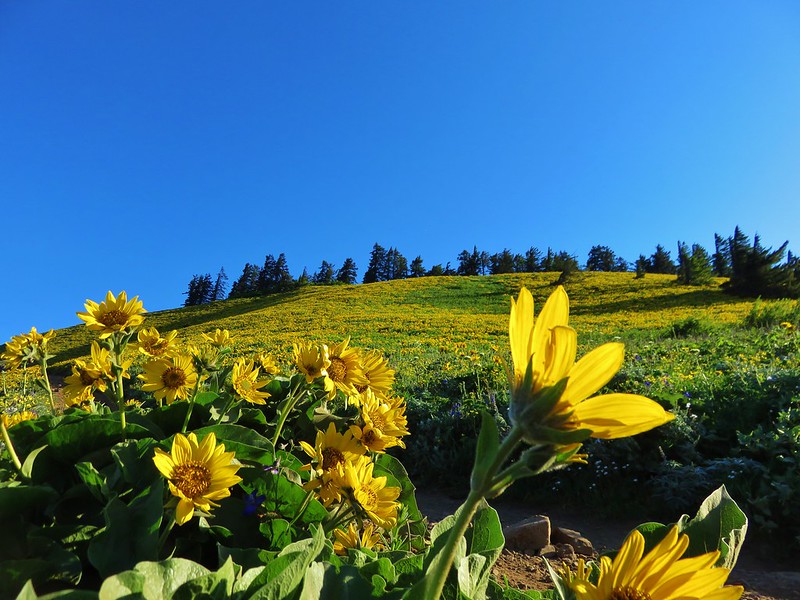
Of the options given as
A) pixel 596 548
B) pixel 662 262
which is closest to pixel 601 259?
pixel 662 262

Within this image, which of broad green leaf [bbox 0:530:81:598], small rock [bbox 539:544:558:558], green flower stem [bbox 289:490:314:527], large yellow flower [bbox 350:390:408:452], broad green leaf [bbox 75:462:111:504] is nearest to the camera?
broad green leaf [bbox 0:530:81:598]

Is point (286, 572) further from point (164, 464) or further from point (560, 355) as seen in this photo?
point (560, 355)

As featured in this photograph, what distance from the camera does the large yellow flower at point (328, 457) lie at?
1.23 meters

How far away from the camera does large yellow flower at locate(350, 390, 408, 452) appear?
1413mm

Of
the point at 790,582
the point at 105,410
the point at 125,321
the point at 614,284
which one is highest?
the point at 614,284

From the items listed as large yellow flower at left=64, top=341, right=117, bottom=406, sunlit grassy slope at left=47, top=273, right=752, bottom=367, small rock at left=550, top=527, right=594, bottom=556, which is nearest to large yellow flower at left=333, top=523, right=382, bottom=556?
large yellow flower at left=64, top=341, right=117, bottom=406

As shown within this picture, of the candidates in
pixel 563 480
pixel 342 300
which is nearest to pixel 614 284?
pixel 342 300

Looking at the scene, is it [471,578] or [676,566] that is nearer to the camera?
[676,566]

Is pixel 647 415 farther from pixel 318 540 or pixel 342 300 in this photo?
pixel 342 300

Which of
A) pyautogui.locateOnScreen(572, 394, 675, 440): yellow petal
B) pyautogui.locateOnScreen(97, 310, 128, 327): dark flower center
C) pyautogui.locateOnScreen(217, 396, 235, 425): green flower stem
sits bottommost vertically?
pyautogui.locateOnScreen(217, 396, 235, 425): green flower stem

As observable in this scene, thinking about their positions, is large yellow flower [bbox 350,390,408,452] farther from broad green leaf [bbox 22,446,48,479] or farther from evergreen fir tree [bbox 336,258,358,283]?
evergreen fir tree [bbox 336,258,358,283]

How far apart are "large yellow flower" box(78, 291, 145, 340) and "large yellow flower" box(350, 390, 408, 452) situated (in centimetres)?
73

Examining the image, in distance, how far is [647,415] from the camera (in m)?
0.56

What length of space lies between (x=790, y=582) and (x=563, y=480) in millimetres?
1664
